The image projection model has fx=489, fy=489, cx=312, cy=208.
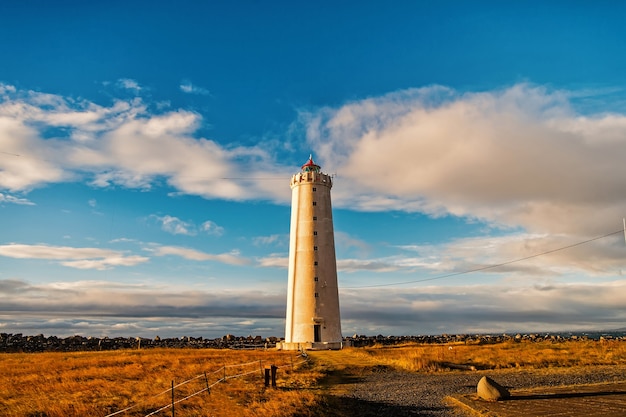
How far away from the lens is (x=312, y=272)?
51531 millimetres

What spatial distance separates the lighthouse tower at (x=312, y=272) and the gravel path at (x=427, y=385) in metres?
23.1

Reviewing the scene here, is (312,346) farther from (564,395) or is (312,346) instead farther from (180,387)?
(564,395)

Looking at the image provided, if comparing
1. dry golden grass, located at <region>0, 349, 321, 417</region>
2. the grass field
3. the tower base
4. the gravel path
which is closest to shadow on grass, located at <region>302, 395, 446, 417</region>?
the gravel path

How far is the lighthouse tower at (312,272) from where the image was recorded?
50.7 meters

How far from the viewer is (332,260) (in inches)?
2084

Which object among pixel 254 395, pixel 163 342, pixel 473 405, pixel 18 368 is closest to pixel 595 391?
pixel 473 405

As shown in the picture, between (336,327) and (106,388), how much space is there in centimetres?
3317

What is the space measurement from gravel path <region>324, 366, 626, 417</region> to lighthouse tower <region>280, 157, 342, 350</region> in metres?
23.1

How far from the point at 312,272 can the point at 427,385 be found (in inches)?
1209

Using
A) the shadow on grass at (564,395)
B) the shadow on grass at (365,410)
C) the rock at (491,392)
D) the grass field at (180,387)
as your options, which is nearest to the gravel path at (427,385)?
the shadow on grass at (365,410)

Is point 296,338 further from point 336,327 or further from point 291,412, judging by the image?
point 291,412

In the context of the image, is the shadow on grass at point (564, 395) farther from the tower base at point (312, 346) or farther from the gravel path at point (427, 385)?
the tower base at point (312, 346)

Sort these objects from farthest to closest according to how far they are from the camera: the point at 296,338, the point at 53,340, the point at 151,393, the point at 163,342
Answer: the point at 163,342 < the point at 53,340 < the point at 296,338 < the point at 151,393

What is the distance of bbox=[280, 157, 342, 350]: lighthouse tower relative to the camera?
50.7m
